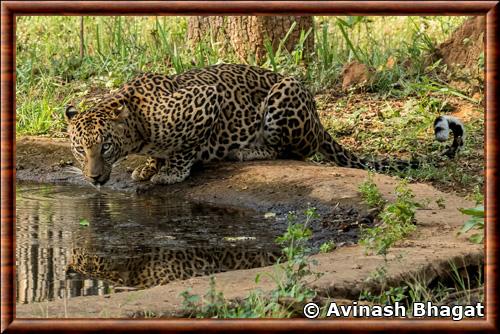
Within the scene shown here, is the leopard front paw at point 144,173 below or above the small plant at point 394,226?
below

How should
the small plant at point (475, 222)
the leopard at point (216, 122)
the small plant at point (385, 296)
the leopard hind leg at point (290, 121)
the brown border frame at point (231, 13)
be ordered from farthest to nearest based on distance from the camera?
the leopard hind leg at point (290, 121), the leopard at point (216, 122), the small plant at point (475, 222), the small plant at point (385, 296), the brown border frame at point (231, 13)

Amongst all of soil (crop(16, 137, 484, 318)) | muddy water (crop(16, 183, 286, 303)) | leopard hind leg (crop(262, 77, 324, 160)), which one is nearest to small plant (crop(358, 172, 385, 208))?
soil (crop(16, 137, 484, 318))

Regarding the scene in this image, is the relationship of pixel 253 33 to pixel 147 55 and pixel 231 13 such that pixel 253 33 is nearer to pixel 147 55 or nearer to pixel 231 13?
pixel 147 55

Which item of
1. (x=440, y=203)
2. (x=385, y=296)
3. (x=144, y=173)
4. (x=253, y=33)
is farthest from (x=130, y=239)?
(x=253, y=33)

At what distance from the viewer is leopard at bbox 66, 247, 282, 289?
785 centimetres

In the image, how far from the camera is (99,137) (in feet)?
33.9

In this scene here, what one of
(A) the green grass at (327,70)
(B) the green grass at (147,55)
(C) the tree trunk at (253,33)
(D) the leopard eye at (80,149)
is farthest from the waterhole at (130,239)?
(C) the tree trunk at (253,33)

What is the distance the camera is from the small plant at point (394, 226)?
778 cm

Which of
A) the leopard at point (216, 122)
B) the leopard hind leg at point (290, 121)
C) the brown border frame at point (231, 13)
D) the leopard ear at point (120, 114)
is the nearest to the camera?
the brown border frame at point (231, 13)

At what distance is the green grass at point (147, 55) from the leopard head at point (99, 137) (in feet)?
7.24

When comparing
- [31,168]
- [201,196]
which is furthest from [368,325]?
[31,168]

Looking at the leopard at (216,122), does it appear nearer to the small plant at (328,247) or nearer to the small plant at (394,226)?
the small plant at (394,226)

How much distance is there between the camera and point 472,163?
36.3ft

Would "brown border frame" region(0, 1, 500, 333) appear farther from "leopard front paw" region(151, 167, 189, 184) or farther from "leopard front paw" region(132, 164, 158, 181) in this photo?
"leopard front paw" region(132, 164, 158, 181)
